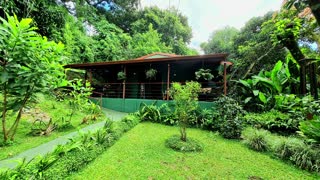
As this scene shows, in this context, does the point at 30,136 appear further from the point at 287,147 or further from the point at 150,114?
the point at 287,147

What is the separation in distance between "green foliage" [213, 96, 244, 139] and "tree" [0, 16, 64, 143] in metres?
5.08

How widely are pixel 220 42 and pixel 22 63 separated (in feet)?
78.7

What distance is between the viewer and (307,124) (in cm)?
455

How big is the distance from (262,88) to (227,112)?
3.00 meters

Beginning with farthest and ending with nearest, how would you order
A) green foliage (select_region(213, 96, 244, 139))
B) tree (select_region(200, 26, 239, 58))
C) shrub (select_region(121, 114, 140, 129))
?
tree (select_region(200, 26, 239, 58)), shrub (select_region(121, 114, 140, 129)), green foliage (select_region(213, 96, 244, 139))

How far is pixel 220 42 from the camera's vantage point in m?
24.3

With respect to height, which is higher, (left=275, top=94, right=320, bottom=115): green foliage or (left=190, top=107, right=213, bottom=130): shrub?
(left=275, top=94, right=320, bottom=115): green foliage

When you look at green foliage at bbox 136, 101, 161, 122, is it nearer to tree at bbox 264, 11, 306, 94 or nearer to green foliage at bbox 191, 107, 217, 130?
green foliage at bbox 191, 107, 217, 130

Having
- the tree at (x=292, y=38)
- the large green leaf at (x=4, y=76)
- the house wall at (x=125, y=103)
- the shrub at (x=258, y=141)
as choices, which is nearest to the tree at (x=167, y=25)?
the house wall at (x=125, y=103)

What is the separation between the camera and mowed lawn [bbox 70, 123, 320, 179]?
3.46 metres

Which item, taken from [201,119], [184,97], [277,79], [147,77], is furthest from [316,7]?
[147,77]

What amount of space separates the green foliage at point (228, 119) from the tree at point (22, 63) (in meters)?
5.08

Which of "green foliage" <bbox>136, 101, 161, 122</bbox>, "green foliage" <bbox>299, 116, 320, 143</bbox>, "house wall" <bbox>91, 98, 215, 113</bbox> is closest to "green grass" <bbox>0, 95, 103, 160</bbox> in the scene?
"green foliage" <bbox>136, 101, 161, 122</bbox>

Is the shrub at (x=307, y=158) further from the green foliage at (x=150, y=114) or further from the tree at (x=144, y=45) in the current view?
the tree at (x=144, y=45)
